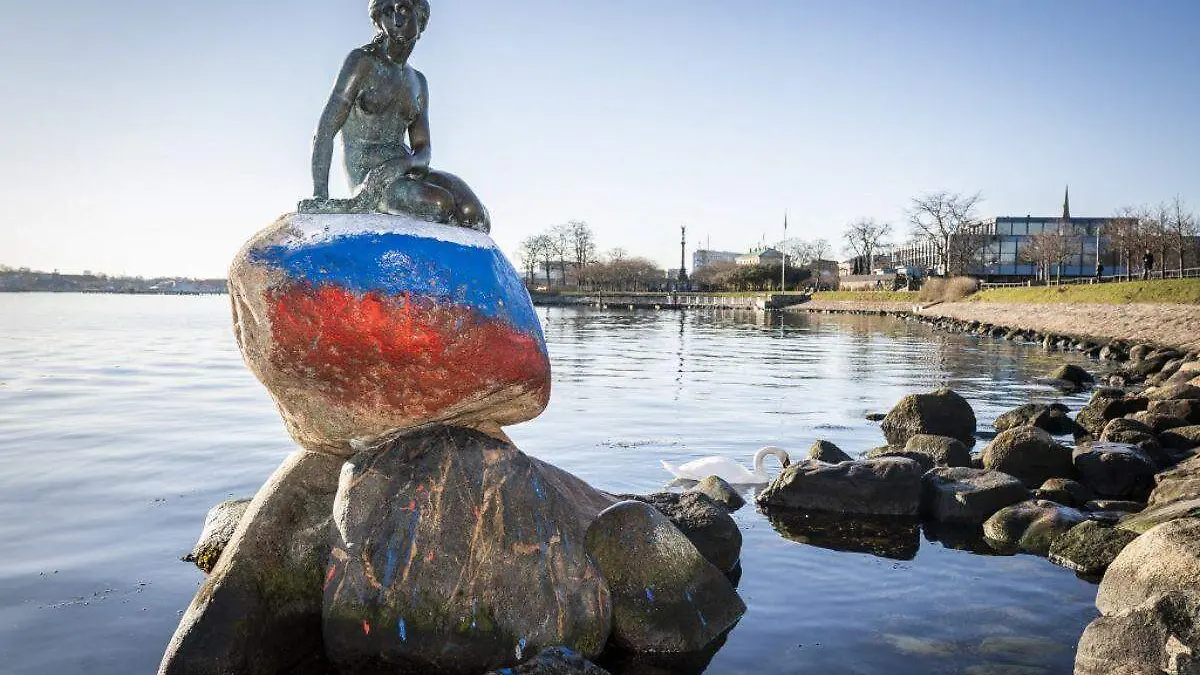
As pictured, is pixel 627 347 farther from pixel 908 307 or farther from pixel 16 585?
pixel 908 307

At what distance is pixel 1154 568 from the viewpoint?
7449mm

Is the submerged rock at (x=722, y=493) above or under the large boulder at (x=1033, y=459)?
under

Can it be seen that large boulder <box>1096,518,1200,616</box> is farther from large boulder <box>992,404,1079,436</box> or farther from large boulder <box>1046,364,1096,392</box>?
large boulder <box>1046,364,1096,392</box>

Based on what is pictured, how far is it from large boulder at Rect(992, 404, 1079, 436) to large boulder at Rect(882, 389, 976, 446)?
5.93 ft

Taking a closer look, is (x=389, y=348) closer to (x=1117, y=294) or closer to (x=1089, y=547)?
(x=1089, y=547)

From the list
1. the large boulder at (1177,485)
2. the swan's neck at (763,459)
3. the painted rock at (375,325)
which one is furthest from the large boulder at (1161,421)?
the painted rock at (375,325)

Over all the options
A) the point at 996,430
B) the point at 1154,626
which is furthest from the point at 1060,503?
the point at 996,430

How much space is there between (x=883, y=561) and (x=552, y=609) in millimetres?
4698

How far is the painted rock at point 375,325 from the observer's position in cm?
694

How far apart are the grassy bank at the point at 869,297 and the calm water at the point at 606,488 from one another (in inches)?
2251

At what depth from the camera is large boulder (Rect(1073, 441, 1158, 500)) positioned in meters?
12.7

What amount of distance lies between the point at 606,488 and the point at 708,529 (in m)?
4.11

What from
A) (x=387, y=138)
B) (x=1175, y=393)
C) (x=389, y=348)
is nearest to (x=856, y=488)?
(x=389, y=348)

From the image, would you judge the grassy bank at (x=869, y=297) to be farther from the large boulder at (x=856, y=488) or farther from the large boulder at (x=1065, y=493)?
the large boulder at (x=856, y=488)
